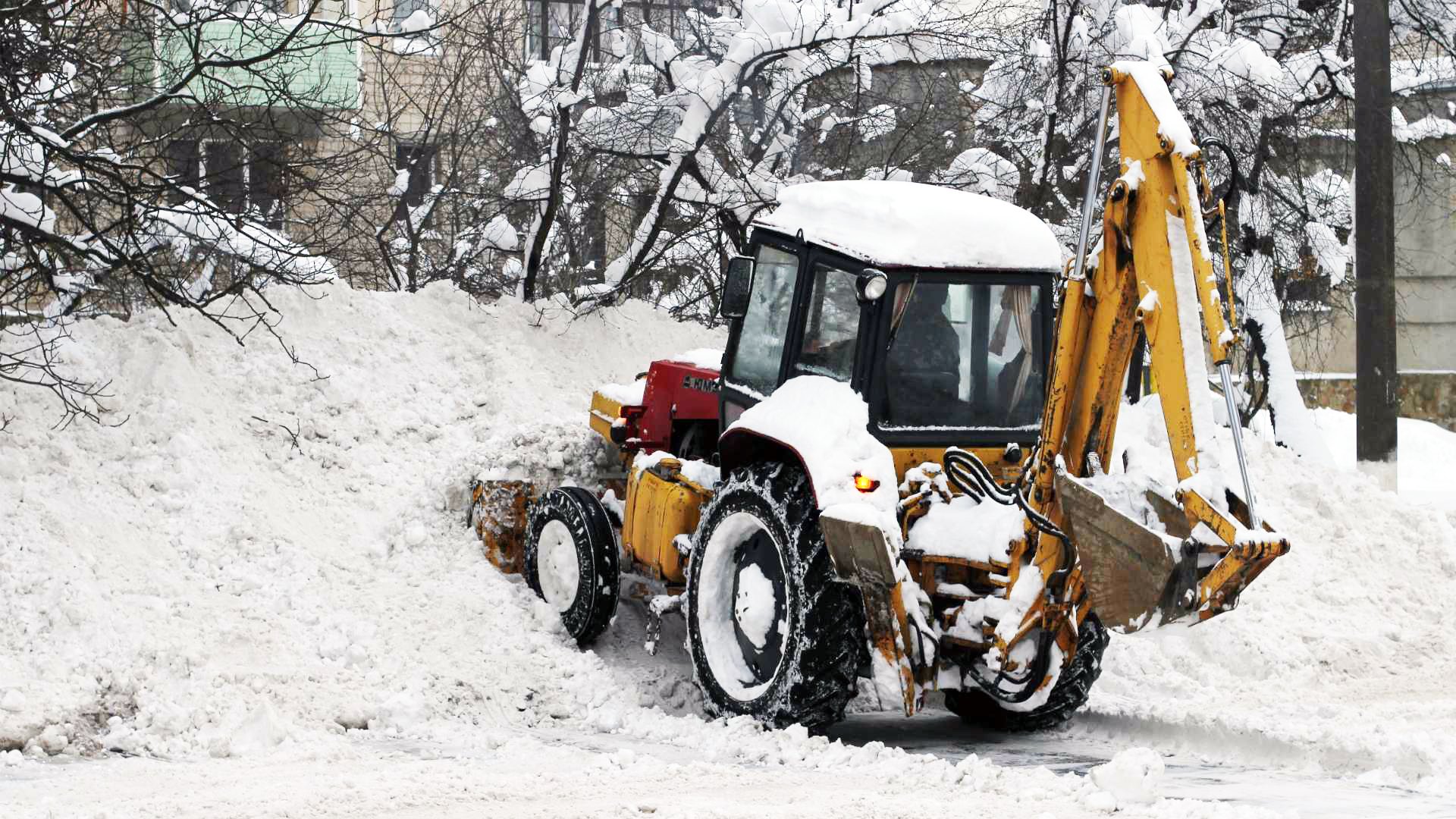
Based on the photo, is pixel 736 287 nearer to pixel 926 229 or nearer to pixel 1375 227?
pixel 926 229

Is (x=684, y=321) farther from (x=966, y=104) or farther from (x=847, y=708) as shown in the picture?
(x=847, y=708)

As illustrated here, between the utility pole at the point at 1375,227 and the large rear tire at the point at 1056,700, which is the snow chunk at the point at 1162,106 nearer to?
the large rear tire at the point at 1056,700

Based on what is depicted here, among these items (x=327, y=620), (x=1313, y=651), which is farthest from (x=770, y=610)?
(x=1313, y=651)

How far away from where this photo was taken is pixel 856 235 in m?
6.65

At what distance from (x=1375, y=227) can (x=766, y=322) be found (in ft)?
25.4

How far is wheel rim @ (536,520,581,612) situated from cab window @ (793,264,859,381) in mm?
1889

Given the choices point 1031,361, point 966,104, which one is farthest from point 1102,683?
point 966,104

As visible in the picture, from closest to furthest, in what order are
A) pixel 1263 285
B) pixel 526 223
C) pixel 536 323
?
pixel 536 323
pixel 1263 285
pixel 526 223

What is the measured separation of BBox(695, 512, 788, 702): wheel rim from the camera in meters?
6.59

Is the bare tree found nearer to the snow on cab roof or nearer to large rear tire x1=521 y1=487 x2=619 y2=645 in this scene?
large rear tire x1=521 y1=487 x2=619 y2=645

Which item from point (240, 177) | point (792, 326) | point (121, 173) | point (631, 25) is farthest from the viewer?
point (631, 25)

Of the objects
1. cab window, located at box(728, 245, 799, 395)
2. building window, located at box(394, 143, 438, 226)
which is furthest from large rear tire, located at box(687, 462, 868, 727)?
building window, located at box(394, 143, 438, 226)

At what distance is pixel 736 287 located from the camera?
23.2ft

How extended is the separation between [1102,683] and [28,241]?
5960mm
